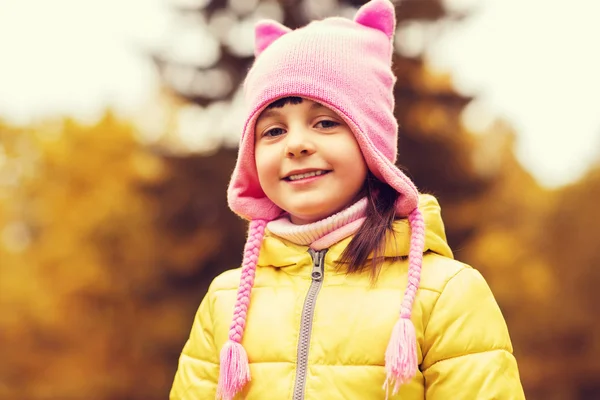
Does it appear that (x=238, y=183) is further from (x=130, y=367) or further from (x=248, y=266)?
(x=130, y=367)

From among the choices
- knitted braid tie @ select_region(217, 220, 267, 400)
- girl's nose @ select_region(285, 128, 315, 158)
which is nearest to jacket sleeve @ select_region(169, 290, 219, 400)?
knitted braid tie @ select_region(217, 220, 267, 400)

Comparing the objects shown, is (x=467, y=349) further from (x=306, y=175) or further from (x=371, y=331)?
(x=306, y=175)

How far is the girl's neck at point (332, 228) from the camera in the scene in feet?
7.22

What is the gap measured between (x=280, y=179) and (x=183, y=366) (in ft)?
2.36

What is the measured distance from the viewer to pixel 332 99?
2.17 m

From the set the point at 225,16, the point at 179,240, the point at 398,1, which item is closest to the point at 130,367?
the point at 179,240

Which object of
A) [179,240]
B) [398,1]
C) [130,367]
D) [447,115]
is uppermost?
[398,1]

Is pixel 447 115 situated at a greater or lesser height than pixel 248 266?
greater

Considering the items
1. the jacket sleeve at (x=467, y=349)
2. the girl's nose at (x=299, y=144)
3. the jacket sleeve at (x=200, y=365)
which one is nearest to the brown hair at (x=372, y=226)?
the girl's nose at (x=299, y=144)

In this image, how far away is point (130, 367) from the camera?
30.2 ft

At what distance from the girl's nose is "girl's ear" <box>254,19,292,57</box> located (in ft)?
1.78

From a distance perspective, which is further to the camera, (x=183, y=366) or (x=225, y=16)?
(x=225, y=16)

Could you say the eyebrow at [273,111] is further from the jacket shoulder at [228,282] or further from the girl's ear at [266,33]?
the jacket shoulder at [228,282]

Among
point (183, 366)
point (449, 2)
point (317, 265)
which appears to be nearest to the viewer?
A: point (317, 265)
